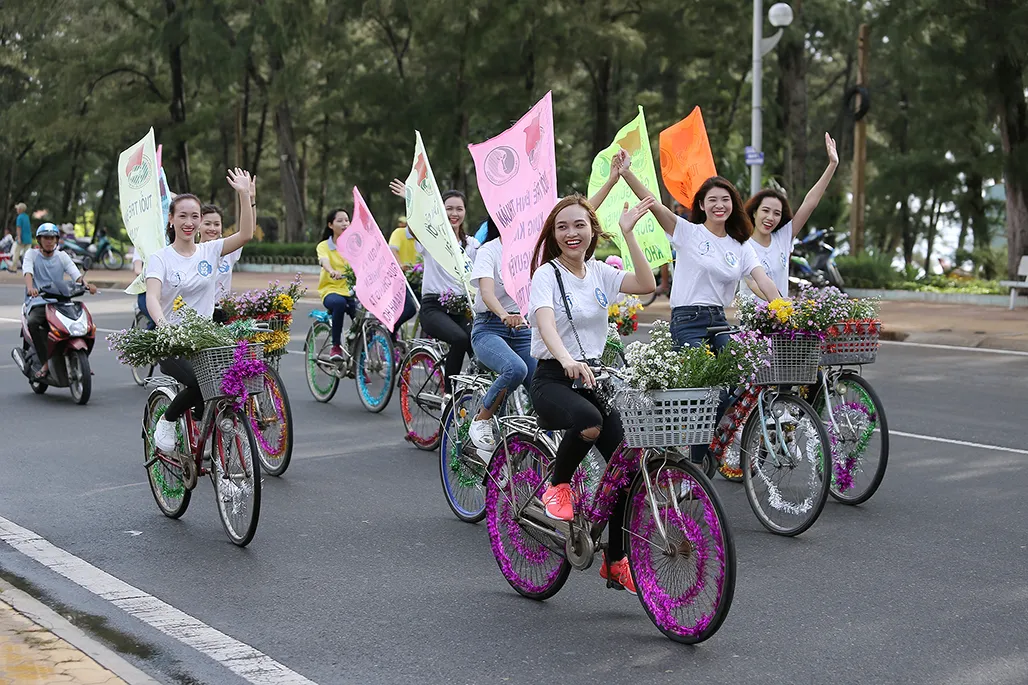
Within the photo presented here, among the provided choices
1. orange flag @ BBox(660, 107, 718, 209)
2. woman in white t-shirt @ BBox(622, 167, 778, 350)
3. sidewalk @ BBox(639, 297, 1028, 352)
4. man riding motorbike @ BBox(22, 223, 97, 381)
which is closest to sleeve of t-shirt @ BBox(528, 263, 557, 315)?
woman in white t-shirt @ BBox(622, 167, 778, 350)

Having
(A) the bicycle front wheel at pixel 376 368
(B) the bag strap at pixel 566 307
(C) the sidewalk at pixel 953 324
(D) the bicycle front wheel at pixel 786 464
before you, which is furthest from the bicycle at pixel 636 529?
(C) the sidewalk at pixel 953 324

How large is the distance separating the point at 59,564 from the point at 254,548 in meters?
0.99

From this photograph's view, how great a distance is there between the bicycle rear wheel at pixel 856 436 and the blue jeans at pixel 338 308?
Answer: 580 centimetres

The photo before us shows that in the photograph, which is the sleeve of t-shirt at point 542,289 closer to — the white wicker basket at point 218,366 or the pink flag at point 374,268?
the white wicker basket at point 218,366

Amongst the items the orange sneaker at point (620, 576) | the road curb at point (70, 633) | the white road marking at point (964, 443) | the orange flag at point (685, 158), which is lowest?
the road curb at point (70, 633)

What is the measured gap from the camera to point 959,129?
33375 millimetres

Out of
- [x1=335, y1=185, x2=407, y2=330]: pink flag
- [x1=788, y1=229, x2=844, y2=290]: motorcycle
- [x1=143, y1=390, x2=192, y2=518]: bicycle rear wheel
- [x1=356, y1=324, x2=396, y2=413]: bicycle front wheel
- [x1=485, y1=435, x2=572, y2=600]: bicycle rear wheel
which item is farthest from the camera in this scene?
[x1=788, y1=229, x2=844, y2=290]: motorcycle

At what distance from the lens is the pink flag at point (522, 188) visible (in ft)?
25.4

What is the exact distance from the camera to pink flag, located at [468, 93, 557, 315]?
7.73 m

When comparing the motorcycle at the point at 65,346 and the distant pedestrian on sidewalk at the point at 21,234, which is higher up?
the distant pedestrian on sidewalk at the point at 21,234

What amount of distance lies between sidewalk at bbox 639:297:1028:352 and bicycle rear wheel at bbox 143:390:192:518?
41.0ft

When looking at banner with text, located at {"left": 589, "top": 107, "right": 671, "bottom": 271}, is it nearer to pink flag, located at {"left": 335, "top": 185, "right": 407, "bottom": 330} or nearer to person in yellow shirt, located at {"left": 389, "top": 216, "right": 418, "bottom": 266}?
pink flag, located at {"left": 335, "top": 185, "right": 407, "bottom": 330}

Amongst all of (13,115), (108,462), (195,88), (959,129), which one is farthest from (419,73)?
(108,462)

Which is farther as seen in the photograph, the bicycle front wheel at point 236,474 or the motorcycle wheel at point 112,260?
the motorcycle wheel at point 112,260
